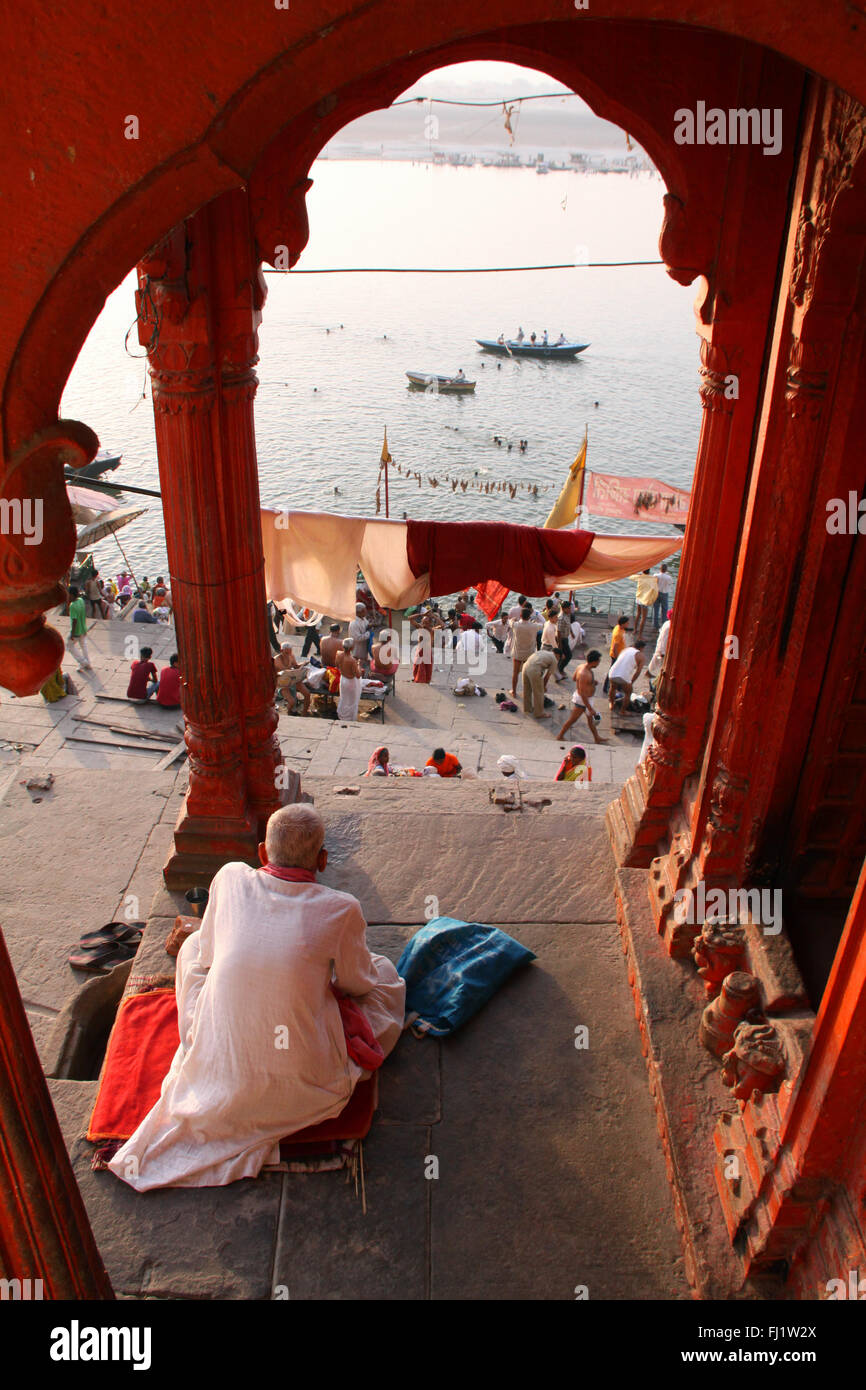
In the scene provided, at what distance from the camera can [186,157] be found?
1.94 metres

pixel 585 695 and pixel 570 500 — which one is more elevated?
pixel 570 500

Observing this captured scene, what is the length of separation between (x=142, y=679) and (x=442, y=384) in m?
46.8

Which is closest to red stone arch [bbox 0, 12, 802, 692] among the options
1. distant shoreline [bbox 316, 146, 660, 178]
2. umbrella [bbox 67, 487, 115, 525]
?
umbrella [bbox 67, 487, 115, 525]

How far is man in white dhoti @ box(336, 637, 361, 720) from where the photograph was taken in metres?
11.2

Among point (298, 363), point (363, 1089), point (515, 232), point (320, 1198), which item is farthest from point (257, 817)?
point (515, 232)

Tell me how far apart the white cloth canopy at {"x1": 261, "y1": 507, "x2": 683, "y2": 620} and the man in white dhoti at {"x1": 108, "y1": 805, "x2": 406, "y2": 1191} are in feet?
16.0

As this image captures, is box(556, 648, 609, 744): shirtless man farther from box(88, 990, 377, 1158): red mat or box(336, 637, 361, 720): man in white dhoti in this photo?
box(88, 990, 377, 1158): red mat

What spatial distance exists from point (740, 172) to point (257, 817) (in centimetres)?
410

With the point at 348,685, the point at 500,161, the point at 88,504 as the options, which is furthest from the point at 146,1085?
the point at 500,161

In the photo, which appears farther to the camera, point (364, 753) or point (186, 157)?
point (364, 753)

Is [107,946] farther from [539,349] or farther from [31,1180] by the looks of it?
[539,349]

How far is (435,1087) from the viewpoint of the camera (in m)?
4.57

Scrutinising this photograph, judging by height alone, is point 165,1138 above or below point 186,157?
below
